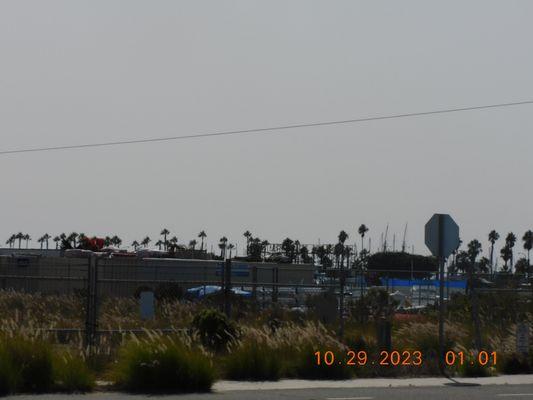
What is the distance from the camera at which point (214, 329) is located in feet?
63.0

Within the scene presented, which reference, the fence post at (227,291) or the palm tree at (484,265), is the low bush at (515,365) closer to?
the fence post at (227,291)

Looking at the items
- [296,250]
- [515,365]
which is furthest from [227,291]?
[296,250]

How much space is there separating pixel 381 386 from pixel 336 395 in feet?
6.00

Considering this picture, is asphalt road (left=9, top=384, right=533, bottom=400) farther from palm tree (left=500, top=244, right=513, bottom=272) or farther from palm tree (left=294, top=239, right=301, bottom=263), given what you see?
palm tree (left=500, top=244, right=513, bottom=272)

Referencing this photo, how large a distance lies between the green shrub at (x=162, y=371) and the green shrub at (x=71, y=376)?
578mm

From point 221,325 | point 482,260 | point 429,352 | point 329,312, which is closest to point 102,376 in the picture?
point 221,325

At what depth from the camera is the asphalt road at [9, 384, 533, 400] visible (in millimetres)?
14008

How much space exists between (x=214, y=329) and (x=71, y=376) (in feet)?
16.5

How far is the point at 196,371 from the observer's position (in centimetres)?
1495

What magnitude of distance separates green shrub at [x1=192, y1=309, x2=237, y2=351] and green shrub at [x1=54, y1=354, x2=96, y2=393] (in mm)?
4453

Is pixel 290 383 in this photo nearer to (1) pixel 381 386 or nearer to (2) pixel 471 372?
(1) pixel 381 386

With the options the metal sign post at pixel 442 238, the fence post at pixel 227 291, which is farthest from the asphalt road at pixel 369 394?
the fence post at pixel 227 291

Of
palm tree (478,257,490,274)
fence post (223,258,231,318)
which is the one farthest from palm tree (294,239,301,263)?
fence post (223,258,231,318)

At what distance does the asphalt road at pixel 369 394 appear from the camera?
14.0 meters
